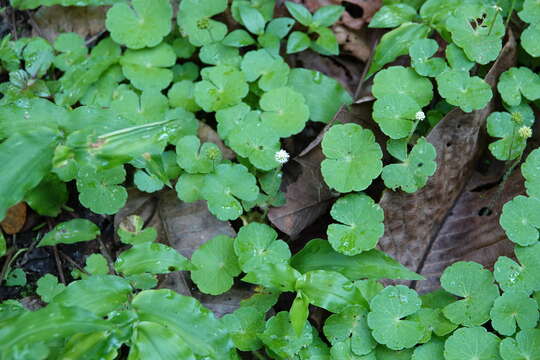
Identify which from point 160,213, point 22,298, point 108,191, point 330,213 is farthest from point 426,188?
point 22,298

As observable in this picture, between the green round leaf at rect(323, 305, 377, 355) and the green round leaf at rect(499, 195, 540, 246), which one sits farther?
the green round leaf at rect(499, 195, 540, 246)

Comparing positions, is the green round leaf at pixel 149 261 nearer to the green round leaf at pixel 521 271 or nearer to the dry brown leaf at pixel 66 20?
the green round leaf at pixel 521 271

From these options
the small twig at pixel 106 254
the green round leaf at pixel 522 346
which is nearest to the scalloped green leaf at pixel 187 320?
the small twig at pixel 106 254

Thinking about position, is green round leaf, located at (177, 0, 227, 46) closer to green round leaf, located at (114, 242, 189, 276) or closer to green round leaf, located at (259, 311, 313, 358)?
green round leaf, located at (114, 242, 189, 276)

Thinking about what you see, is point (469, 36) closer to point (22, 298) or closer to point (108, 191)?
point (108, 191)

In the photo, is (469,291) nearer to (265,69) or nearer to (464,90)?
(464,90)

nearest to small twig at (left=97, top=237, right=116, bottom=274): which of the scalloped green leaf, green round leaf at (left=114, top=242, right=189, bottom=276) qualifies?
green round leaf at (left=114, top=242, right=189, bottom=276)

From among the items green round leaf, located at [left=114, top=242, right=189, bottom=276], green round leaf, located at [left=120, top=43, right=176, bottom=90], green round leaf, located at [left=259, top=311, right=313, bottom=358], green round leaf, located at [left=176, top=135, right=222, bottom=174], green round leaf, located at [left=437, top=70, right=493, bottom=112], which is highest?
green round leaf, located at [left=120, top=43, right=176, bottom=90]

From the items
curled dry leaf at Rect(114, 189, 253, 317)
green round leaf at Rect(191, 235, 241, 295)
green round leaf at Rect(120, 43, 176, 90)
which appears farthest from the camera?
green round leaf at Rect(120, 43, 176, 90)
